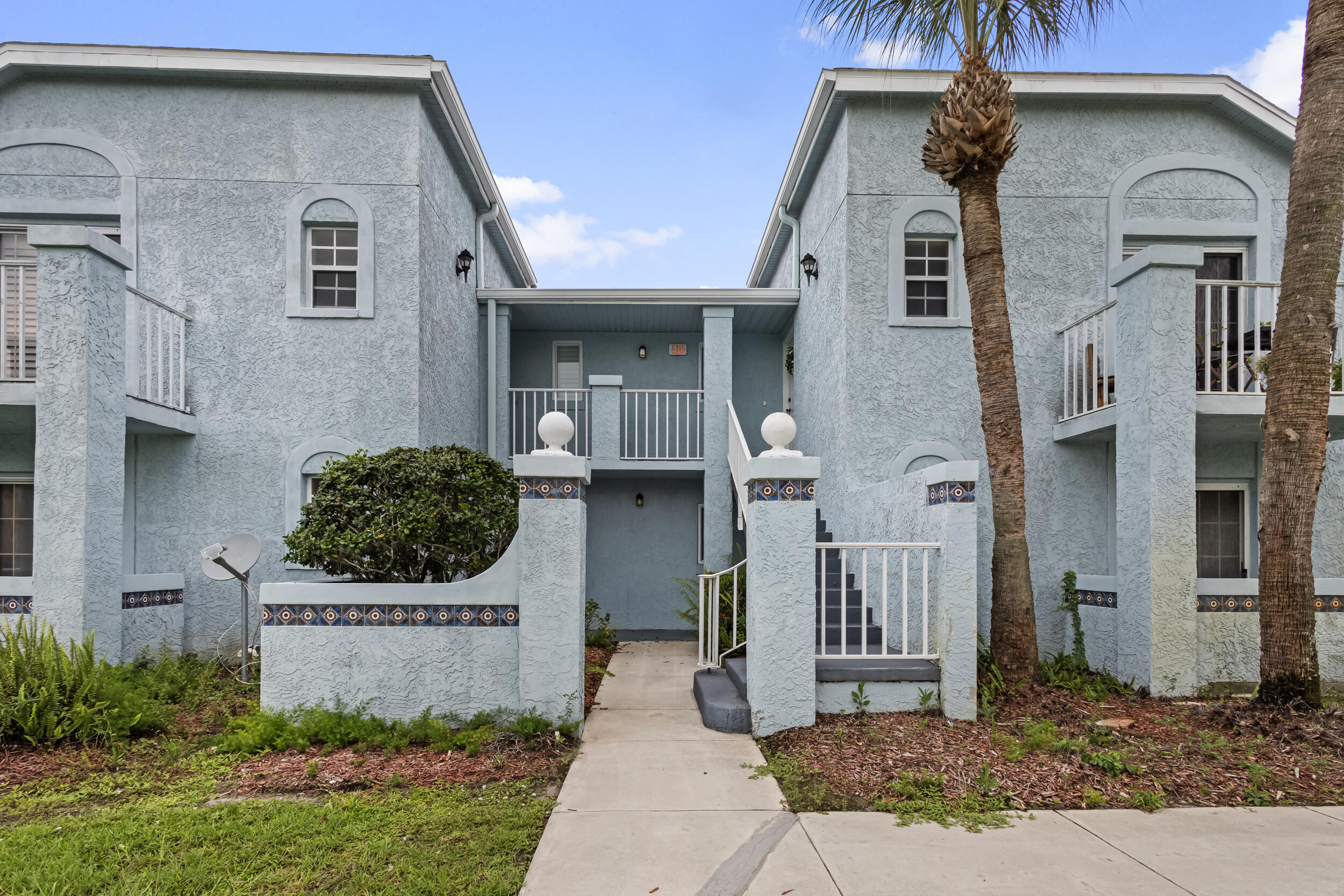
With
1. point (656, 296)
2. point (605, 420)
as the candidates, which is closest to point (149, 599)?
point (605, 420)

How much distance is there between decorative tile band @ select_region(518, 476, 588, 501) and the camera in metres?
5.28

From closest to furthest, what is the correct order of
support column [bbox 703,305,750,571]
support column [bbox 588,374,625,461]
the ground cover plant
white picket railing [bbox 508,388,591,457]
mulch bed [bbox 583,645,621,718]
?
the ground cover plant < mulch bed [bbox 583,645,621,718] < support column [bbox 703,305,750,571] < support column [bbox 588,374,625,461] < white picket railing [bbox 508,388,591,457]

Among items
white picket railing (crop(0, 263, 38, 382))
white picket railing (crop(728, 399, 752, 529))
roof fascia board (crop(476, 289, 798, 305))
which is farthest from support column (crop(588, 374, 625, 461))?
white picket railing (crop(0, 263, 38, 382))

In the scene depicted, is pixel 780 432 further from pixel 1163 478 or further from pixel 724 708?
pixel 1163 478

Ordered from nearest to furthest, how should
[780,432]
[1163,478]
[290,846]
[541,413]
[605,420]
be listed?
[290,846] < [780,432] < [1163,478] < [605,420] < [541,413]

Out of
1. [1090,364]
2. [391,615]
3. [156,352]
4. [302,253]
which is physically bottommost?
[391,615]

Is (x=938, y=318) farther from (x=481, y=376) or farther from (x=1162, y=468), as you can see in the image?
(x=481, y=376)

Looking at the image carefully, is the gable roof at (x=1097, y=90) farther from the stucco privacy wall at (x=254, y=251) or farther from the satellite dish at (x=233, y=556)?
the satellite dish at (x=233, y=556)

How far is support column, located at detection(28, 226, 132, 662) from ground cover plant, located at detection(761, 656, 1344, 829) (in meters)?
5.69

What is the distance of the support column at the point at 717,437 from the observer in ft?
32.4

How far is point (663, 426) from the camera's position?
37.4ft

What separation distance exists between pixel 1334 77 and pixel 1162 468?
3110 mm

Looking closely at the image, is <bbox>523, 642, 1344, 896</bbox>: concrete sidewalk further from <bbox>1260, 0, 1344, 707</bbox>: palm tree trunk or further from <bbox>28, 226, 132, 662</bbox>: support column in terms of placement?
<bbox>28, 226, 132, 662</bbox>: support column

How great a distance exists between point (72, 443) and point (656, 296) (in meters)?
6.57
